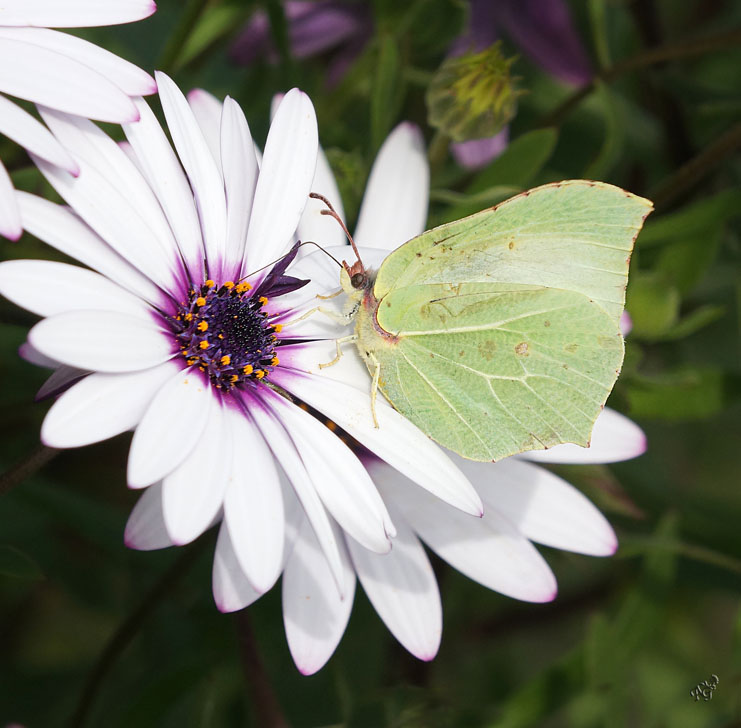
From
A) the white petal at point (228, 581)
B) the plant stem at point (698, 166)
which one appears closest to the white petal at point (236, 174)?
the white petal at point (228, 581)

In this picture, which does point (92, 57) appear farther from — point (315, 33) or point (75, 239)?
point (315, 33)

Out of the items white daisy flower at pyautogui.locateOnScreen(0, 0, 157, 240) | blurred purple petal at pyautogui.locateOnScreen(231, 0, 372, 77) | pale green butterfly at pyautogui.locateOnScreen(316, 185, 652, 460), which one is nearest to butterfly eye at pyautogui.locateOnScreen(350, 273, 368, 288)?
pale green butterfly at pyautogui.locateOnScreen(316, 185, 652, 460)

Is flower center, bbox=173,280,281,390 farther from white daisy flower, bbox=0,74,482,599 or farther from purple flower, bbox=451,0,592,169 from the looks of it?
purple flower, bbox=451,0,592,169

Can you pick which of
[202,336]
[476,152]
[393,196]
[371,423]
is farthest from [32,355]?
[476,152]

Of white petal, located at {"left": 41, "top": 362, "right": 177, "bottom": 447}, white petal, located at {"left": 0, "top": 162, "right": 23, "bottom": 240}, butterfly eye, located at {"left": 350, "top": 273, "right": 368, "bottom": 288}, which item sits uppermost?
white petal, located at {"left": 0, "top": 162, "right": 23, "bottom": 240}

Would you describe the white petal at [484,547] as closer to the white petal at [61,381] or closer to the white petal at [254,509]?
the white petal at [254,509]

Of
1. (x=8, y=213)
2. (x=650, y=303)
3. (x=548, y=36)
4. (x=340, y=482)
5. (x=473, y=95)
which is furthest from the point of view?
(x=548, y=36)
